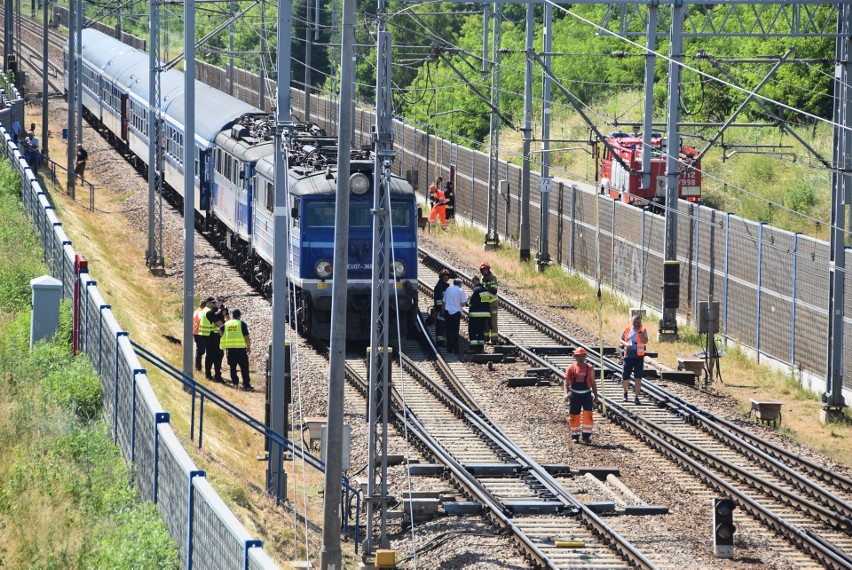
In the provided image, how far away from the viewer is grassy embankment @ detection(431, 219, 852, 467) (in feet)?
74.9

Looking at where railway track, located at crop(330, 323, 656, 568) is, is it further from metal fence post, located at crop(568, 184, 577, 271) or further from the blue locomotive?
metal fence post, located at crop(568, 184, 577, 271)

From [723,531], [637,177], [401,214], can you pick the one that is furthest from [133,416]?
[637,177]

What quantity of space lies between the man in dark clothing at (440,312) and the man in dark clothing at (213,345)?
4.28 m

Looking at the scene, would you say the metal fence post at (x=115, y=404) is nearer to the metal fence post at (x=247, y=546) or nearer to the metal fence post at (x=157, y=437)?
the metal fence post at (x=157, y=437)

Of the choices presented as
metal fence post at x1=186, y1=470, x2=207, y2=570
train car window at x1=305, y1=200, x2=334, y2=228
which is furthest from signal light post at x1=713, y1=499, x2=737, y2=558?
train car window at x1=305, y1=200, x2=334, y2=228

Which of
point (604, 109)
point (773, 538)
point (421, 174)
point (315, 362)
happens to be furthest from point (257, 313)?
point (604, 109)

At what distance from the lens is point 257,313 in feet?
96.9

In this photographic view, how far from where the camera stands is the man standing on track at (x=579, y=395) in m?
20.7

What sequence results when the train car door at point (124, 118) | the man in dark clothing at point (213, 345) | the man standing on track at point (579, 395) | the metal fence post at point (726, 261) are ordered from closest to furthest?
1. the man standing on track at point (579, 395)
2. the man in dark clothing at point (213, 345)
3. the metal fence post at point (726, 261)
4. the train car door at point (124, 118)

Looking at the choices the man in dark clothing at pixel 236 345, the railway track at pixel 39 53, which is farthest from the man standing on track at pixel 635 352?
the railway track at pixel 39 53

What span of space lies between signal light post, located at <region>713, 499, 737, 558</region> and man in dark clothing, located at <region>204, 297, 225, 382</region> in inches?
429

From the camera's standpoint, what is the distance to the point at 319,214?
26250 mm

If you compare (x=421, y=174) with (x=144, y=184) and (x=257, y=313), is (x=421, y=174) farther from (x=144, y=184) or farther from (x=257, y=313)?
(x=257, y=313)

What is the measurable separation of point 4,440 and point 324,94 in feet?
182
